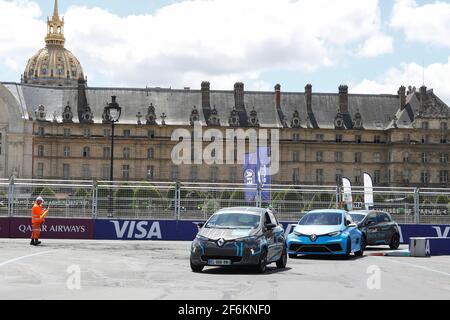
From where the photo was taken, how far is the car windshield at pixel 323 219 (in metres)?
24.3

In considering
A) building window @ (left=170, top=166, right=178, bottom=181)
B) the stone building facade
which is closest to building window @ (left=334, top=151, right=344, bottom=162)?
the stone building facade

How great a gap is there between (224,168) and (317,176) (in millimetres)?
12460

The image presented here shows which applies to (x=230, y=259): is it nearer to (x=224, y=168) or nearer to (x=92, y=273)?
(x=92, y=273)

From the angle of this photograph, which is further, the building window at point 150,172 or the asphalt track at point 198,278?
the building window at point 150,172

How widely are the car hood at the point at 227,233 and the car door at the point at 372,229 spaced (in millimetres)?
10990

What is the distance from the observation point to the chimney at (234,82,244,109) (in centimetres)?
11038

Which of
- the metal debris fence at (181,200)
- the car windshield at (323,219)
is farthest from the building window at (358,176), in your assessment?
the car windshield at (323,219)

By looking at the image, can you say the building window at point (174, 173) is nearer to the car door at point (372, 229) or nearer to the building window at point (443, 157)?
the building window at point (443, 157)

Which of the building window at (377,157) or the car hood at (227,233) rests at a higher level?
the building window at (377,157)

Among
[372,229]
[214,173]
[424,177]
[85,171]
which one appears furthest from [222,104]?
[372,229]

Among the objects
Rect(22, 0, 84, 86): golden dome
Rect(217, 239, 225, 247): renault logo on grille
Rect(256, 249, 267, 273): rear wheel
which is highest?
Rect(22, 0, 84, 86): golden dome

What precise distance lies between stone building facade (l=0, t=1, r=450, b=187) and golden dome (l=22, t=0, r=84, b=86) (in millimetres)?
82740

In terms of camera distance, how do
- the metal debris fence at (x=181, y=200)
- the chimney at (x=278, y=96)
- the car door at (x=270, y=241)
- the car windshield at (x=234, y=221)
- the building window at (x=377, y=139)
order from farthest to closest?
the chimney at (x=278, y=96) → the building window at (x=377, y=139) → the metal debris fence at (x=181, y=200) → the car windshield at (x=234, y=221) → the car door at (x=270, y=241)

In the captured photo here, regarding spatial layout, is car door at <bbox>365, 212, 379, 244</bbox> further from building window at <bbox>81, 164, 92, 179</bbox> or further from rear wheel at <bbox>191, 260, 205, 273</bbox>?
building window at <bbox>81, 164, 92, 179</bbox>
